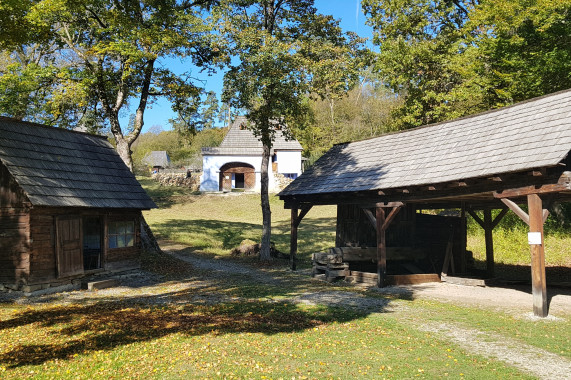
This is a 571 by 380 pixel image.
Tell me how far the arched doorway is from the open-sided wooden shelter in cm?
2880

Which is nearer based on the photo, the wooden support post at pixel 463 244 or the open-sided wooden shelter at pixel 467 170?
the open-sided wooden shelter at pixel 467 170

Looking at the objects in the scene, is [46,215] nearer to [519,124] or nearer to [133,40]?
[133,40]

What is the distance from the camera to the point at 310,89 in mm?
20516

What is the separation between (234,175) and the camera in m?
49.8

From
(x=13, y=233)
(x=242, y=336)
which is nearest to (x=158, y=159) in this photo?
(x=13, y=233)

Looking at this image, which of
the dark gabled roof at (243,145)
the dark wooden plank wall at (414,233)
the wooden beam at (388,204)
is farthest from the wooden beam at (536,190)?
the dark gabled roof at (243,145)

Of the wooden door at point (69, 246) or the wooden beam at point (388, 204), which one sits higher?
the wooden beam at point (388, 204)

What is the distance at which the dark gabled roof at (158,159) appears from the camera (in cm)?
6975

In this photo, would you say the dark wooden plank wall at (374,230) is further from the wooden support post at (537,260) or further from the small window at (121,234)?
the small window at (121,234)

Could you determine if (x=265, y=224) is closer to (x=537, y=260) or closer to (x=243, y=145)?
(x=537, y=260)

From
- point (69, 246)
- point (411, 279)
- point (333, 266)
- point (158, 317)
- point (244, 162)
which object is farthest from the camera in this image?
point (244, 162)

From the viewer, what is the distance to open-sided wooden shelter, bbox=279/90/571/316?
36.8ft

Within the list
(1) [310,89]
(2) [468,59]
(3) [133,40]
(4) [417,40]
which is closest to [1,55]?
(3) [133,40]

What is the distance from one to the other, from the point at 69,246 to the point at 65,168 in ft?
9.25
